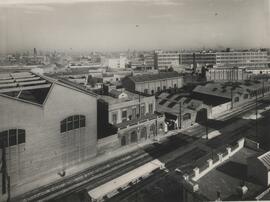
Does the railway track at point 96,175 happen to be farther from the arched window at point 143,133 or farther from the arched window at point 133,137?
the arched window at point 143,133

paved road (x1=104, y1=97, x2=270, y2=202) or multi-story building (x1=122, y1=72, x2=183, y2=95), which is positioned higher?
multi-story building (x1=122, y1=72, x2=183, y2=95)

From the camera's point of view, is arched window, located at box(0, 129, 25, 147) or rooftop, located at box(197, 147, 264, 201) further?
arched window, located at box(0, 129, 25, 147)

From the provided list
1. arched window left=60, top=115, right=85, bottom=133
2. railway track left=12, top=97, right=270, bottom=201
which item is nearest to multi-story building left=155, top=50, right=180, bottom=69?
railway track left=12, top=97, right=270, bottom=201

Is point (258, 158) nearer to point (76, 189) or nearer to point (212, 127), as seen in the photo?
point (76, 189)

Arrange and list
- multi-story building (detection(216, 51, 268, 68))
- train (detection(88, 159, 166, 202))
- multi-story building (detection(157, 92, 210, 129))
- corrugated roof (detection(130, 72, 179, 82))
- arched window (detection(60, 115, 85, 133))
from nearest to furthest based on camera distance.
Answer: train (detection(88, 159, 166, 202)) < arched window (detection(60, 115, 85, 133)) < multi-story building (detection(157, 92, 210, 129)) < corrugated roof (detection(130, 72, 179, 82)) < multi-story building (detection(216, 51, 268, 68))

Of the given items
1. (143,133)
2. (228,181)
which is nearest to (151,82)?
(143,133)

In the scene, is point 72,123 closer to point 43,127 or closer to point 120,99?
point 43,127

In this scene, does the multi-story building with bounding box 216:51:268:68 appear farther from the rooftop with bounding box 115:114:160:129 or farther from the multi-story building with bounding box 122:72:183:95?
the rooftop with bounding box 115:114:160:129
